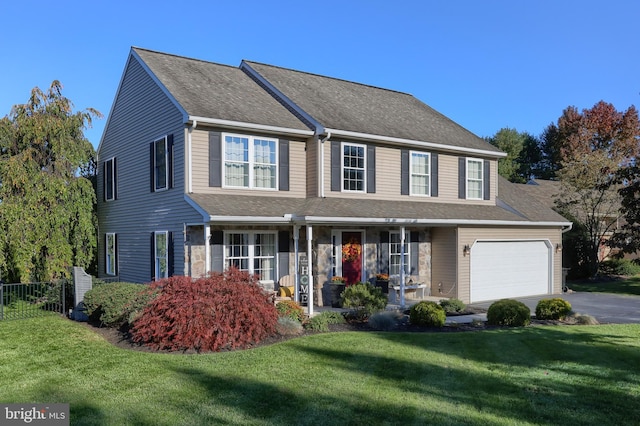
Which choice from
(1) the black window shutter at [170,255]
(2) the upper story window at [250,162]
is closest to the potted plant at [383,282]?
(2) the upper story window at [250,162]

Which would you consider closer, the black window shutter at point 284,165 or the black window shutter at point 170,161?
the black window shutter at point 170,161

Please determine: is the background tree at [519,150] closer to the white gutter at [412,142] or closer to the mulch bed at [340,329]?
the white gutter at [412,142]

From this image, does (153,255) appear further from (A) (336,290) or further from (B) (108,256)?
(A) (336,290)

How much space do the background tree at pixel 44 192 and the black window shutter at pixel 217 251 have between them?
602 centimetres

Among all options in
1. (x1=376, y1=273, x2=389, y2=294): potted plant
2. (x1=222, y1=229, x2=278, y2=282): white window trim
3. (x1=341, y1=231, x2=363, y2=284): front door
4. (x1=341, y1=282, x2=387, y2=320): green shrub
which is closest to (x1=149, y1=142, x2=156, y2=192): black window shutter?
(x1=222, y1=229, x2=278, y2=282): white window trim

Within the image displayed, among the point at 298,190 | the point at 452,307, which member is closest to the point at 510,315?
the point at 452,307

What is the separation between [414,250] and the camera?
18.5 meters

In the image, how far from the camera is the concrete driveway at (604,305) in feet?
48.0

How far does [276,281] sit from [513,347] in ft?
24.7

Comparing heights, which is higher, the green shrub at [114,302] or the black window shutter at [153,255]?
the black window shutter at [153,255]

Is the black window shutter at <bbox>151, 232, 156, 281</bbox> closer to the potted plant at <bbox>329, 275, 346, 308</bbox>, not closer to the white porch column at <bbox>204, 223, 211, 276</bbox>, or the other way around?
the white porch column at <bbox>204, 223, 211, 276</bbox>

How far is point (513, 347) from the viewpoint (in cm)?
1006

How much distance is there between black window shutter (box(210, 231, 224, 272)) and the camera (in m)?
14.4

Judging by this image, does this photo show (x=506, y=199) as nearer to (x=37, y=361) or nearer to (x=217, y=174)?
(x=217, y=174)
